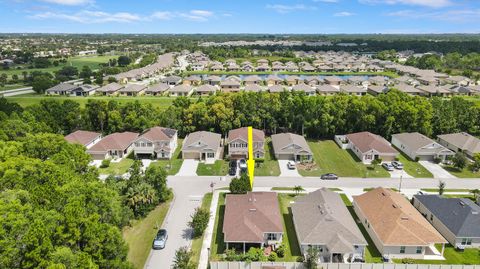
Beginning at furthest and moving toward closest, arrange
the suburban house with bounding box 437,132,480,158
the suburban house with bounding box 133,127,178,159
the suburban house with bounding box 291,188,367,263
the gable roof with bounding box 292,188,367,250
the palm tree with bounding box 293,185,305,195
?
the suburban house with bounding box 437,132,480,158, the suburban house with bounding box 133,127,178,159, the palm tree with bounding box 293,185,305,195, the gable roof with bounding box 292,188,367,250, the suburban house with bounding box 291,188,367,263

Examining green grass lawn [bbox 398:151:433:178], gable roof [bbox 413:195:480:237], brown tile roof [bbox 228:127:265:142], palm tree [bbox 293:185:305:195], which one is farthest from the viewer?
brown tile roof [bbox 228:127:265:142]

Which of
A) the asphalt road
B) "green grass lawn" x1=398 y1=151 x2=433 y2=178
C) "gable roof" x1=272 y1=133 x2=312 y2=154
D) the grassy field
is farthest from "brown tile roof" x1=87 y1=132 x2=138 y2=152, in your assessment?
"green grass lawn" x1=398 y1=151 x2=433 y2=178

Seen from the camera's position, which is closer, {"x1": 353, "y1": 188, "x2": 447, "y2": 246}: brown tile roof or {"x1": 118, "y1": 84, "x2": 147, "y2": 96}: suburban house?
{"x1": 353, "y1": 188, "x2": 447, "y2": 246}: brown tile roof

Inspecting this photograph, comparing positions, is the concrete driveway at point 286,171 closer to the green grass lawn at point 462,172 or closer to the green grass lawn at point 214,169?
the green grass lawn at point 214,169

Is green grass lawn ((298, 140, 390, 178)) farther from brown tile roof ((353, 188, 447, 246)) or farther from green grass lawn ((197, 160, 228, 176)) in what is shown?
brown tile roof ((353, 188, 447, 246))

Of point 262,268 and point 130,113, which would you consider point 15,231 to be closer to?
point 262,268

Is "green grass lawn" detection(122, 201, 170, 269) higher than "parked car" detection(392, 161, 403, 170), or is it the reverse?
"parked car" detection(392, 161, 403, 170)

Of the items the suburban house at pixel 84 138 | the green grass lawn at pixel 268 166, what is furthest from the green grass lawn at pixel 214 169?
the suburban house at pixel 84 138

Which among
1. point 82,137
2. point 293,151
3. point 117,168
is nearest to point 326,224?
point 293,151

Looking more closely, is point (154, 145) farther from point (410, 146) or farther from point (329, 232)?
point (410, 146)
